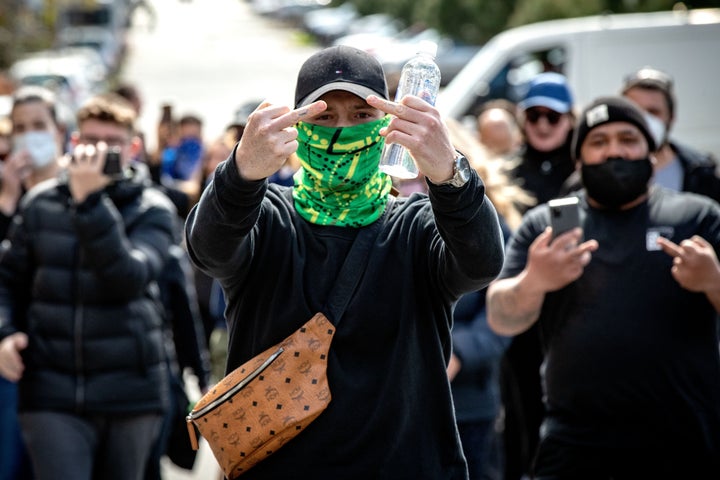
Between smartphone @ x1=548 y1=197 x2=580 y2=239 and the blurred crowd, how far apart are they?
0.73m

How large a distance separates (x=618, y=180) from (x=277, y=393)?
7.31ft

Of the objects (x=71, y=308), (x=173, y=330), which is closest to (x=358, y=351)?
(x=71, y=308)

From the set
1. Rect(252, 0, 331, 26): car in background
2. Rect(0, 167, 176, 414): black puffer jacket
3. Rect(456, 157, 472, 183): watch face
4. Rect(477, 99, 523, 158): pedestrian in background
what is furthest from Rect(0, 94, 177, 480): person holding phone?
Rect(252, 0, 331, 26): car in background

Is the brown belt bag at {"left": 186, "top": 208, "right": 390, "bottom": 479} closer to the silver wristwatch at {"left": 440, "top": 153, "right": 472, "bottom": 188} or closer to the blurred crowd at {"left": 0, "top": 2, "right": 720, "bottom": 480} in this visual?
the silver wristwatch at {"left": 440, "top": 153, "right": 472, "bottom": 188}

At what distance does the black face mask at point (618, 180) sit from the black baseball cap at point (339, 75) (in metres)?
1.90

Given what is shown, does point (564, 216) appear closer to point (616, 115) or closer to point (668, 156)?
point (616, 115)

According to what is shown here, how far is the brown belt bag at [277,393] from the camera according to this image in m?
3.12

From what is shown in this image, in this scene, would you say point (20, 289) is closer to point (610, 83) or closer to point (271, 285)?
point (271, 285)

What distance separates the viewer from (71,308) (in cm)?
535

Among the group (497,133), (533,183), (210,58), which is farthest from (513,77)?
(210,58)

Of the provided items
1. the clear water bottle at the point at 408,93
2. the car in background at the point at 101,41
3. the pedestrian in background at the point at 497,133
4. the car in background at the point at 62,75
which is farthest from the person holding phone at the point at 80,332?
the car in background at the point at 101,41

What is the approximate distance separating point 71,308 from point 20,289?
0.33 meters

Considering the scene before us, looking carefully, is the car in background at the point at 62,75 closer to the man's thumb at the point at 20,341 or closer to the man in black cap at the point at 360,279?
the man's thumb at the point at 20,341

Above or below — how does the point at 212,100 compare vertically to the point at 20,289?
below
